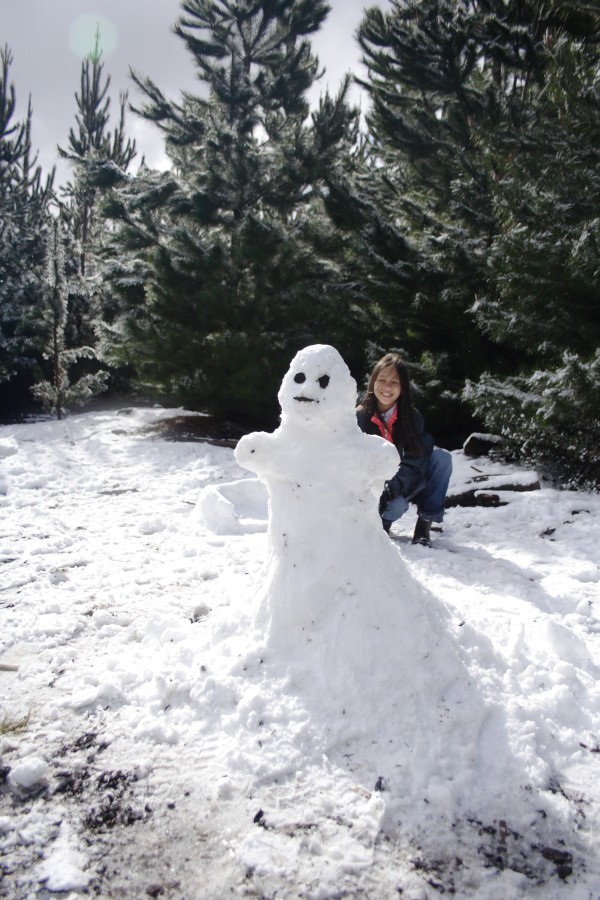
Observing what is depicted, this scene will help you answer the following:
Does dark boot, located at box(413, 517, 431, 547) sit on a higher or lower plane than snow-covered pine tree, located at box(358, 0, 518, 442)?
lower

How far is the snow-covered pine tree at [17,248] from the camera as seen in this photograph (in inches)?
421

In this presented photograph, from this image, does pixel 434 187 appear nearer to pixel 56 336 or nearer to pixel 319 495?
pixel 56 336

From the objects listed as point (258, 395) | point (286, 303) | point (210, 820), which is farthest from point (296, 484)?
point (286, 303)

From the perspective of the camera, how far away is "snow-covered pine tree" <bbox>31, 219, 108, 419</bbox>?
8.98 m

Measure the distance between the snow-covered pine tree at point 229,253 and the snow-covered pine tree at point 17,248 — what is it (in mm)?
2925

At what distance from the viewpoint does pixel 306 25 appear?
11.5 meters

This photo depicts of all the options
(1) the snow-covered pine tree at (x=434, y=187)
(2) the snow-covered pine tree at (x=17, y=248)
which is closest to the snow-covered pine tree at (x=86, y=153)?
(2) the snow-covered pine tree at (x=17, y=248)

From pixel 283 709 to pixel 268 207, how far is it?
8763mm

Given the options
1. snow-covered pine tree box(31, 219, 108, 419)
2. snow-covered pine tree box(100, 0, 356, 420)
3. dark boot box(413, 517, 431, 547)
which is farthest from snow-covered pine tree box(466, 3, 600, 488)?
snow-covered pine tree box(31, 219, 108, 419)

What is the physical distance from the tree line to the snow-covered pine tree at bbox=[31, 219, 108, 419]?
1.8 inches

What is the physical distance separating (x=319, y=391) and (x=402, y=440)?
173cm

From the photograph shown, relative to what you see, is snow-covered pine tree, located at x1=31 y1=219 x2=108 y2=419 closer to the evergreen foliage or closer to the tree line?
the tree line

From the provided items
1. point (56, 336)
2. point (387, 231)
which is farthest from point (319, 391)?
point (56, 336)

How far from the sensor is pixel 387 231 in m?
7.06
